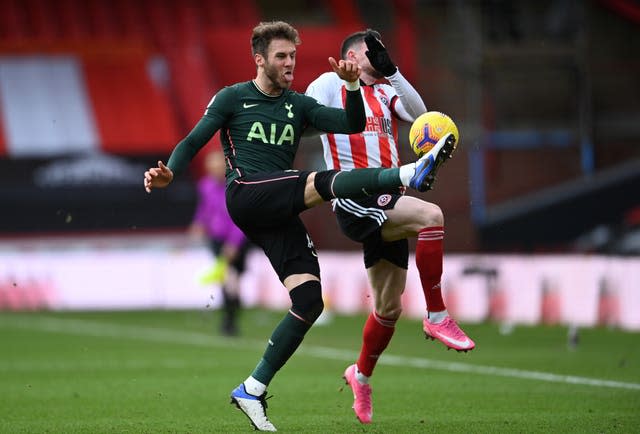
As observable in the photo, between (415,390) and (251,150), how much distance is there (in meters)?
3.01

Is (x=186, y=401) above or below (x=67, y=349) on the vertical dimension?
above

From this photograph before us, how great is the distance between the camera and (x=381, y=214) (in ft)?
27.2

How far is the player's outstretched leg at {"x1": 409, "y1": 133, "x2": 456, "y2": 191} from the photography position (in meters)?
7.12

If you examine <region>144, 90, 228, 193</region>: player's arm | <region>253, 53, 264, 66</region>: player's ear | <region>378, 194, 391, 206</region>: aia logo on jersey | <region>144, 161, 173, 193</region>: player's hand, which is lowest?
<region>378, 194, 391, 206</region>: aia logo on jersey

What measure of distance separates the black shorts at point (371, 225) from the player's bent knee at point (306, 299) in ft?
2.58

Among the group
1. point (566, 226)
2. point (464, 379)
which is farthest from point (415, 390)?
point (566, 226)

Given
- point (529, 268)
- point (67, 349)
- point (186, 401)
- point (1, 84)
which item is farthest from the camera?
point (1, 84)

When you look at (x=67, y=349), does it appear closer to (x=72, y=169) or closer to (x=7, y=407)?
(x=7, y=407)

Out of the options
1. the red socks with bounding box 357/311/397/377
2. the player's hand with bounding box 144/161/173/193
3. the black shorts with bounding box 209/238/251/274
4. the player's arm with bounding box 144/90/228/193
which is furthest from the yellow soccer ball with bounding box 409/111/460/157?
the black shorts with bounding box 209/238/251/274

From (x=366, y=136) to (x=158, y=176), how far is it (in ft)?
5.67

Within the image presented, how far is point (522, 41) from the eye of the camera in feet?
81.7

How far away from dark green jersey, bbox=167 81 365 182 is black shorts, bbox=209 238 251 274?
9002 millimetres

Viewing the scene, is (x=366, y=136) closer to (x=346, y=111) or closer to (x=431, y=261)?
(x=346, y=111)

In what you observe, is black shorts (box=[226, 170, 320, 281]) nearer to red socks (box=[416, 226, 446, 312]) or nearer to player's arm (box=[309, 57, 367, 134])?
player's arm (box=[309, 57, 367, 134])
